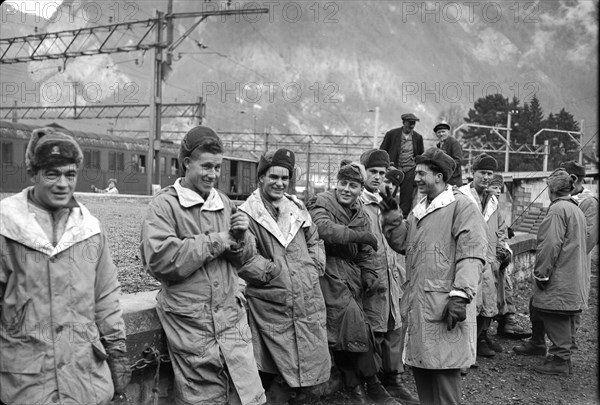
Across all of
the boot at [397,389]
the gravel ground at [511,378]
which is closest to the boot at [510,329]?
the gravel ground at [511,378]

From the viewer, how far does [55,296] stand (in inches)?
97.7

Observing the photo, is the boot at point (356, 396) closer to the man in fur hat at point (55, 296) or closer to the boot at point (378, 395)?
the boot at point (378, 395)

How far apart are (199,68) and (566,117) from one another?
16863cm

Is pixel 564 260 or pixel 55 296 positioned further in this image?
pixel 564 260

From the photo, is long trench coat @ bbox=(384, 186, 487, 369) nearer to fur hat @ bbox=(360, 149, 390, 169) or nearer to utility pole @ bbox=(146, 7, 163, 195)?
fur hat @ bbox=(360, 149, 390, 169)

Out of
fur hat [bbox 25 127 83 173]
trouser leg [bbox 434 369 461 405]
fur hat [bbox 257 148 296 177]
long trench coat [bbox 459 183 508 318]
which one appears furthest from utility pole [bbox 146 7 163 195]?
fur hat [bbox 25 127 83 173]

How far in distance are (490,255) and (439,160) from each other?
2.40 m

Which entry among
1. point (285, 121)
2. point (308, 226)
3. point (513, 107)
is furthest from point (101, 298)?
point (285, 121)

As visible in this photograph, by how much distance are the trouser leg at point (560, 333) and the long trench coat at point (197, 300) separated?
3797 millimetres

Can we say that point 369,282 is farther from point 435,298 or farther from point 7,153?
point 7,153

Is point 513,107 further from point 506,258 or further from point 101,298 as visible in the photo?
point 101,298

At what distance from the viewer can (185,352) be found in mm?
2986

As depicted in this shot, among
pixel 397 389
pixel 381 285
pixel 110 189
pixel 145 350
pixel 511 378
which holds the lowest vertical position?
pixel 511 378

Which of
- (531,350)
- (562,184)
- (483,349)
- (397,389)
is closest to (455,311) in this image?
(397,389)
